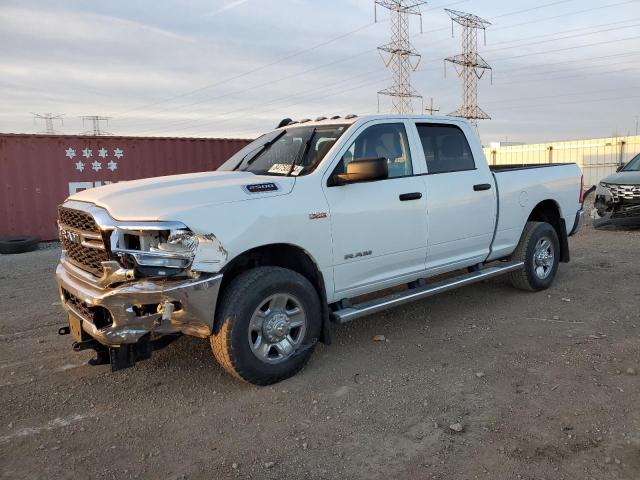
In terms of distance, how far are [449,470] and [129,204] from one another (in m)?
2.53

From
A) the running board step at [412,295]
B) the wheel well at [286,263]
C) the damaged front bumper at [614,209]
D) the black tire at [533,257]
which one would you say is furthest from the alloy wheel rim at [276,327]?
the damaged front bumper at [614,209]

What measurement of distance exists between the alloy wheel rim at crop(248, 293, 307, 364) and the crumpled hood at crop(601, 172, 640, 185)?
9.34 metres

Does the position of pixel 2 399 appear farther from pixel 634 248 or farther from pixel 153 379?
pixel 634 248

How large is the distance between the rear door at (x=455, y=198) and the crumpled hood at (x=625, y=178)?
6.78 m

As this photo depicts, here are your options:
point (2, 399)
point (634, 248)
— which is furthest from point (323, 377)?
point (634, 248)

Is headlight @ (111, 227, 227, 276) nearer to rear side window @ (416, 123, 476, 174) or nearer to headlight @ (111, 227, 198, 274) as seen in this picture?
headlight @ (111, 227, 198, 274)

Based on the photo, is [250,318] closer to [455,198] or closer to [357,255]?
[357,255]

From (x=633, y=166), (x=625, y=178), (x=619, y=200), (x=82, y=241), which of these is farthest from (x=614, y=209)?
(x=82, y=241)

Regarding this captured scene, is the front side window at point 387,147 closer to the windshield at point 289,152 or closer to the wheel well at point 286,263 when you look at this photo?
the windshield at point 289,152

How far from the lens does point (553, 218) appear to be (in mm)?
6574

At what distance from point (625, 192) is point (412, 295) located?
822cm

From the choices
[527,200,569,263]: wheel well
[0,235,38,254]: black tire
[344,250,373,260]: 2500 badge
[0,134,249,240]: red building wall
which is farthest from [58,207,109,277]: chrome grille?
[0,134,249,240]: red building wall

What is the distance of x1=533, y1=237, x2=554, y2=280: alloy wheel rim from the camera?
6.20 metres

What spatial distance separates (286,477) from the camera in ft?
9.29
